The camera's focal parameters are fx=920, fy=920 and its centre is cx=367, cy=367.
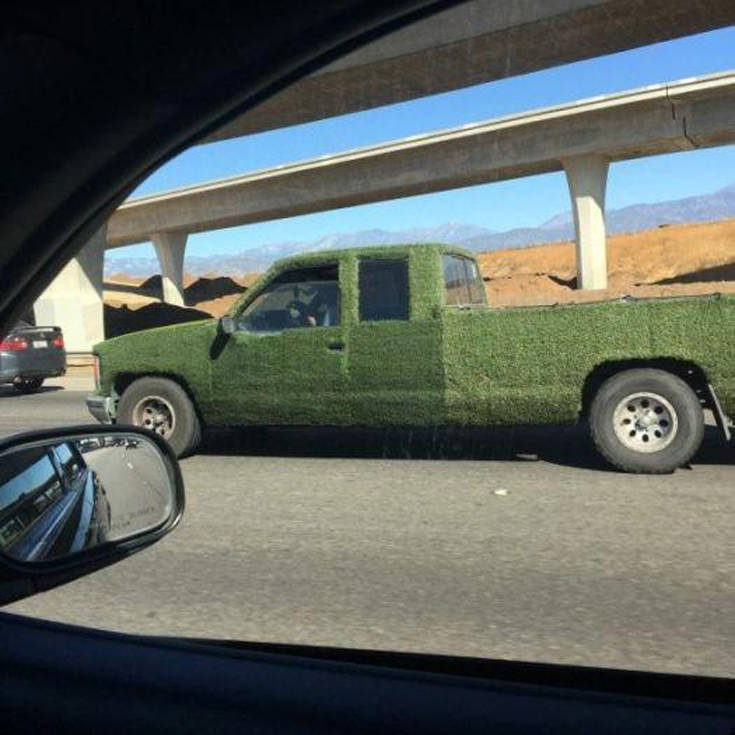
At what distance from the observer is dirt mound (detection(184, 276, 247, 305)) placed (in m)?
70.2

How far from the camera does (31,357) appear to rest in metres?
17.6

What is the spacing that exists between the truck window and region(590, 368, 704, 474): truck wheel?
1.71 meters

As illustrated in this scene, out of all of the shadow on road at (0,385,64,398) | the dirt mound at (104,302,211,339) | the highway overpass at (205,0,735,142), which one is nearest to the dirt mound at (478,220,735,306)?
the dirt mound at (104,302,211,339)

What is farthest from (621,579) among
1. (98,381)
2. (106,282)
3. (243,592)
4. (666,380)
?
(106,282)

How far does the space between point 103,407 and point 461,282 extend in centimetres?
389

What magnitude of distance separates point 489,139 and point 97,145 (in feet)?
123

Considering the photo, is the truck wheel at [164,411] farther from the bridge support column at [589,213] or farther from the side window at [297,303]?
the bridge support column at [589,213]

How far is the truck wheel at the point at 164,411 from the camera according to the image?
9.11 m

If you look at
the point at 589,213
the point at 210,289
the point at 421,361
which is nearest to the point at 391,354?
the point at 421,361

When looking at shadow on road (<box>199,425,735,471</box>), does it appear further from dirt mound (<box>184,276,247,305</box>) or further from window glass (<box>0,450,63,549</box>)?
dirt mound (<box>184,276,247,305</box>)

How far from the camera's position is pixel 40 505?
1861mm

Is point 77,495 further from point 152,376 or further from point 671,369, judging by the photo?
point 152,376

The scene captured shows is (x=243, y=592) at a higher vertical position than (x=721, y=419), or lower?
lower

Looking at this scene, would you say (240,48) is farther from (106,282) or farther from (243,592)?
(106,282)
